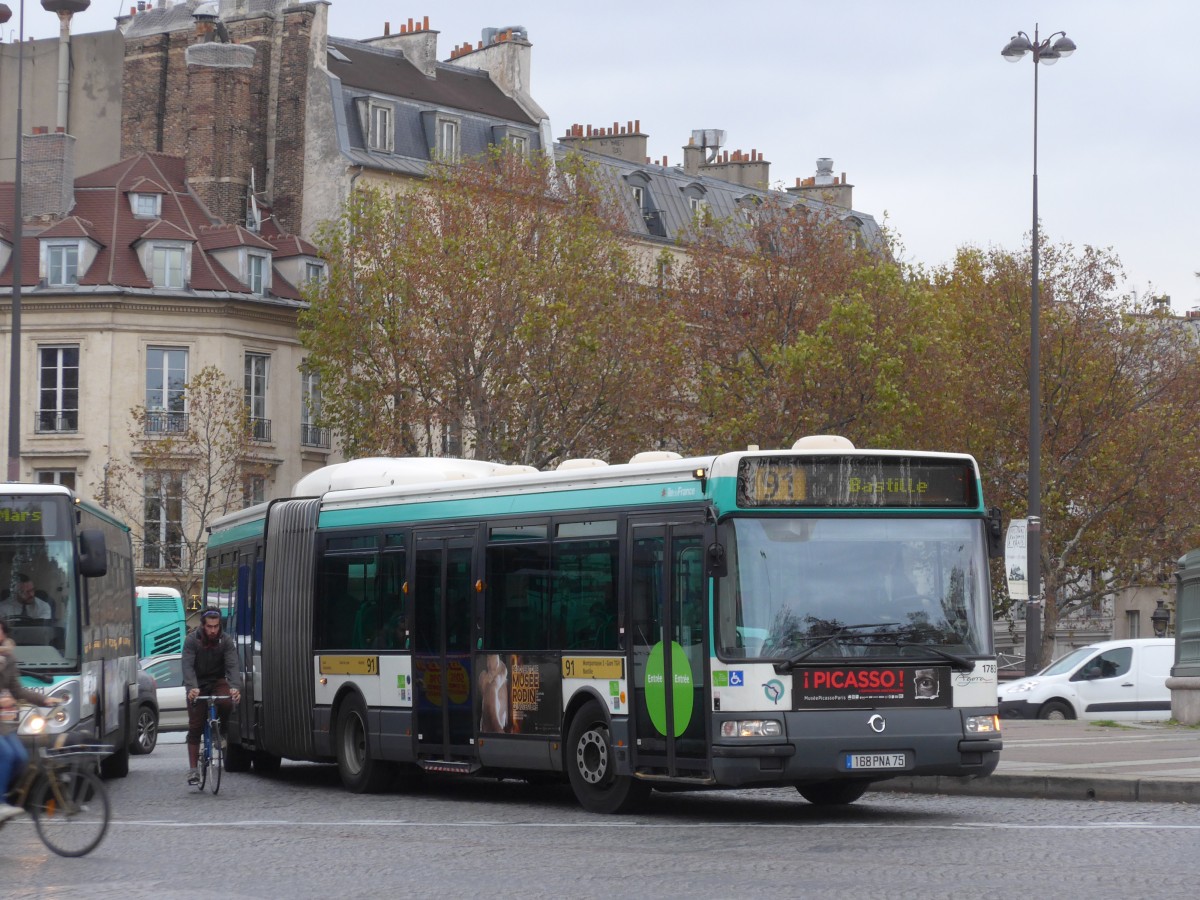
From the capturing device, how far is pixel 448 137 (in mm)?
62469

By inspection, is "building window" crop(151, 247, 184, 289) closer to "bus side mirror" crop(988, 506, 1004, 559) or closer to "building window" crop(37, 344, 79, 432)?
"building window" crop(37, 344, 79, 432)

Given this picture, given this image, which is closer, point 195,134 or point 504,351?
point 504,351

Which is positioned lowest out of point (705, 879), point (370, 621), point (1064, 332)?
point (705, 879)

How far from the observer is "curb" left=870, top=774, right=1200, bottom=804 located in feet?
54.8

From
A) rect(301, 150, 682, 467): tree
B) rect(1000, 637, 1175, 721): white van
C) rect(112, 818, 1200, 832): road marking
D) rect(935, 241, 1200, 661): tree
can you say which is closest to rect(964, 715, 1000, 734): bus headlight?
rect(112, 818, 1200, 832): road marking

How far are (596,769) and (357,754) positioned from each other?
13.8 feet

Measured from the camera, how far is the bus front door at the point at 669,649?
15.6 m

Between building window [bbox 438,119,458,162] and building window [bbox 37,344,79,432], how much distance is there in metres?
12.5

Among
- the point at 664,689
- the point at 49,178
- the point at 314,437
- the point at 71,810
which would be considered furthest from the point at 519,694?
the point at 49,178

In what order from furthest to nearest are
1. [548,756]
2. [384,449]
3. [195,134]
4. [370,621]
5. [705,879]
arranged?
[195,134] < [384,449] < [370,621] < [548,756] < [705,879]

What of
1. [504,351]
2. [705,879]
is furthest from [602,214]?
[705,879]

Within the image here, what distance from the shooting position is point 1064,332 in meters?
53.4

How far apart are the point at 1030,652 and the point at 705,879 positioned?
83.0 ft

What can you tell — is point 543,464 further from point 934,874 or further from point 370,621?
point 934,874
